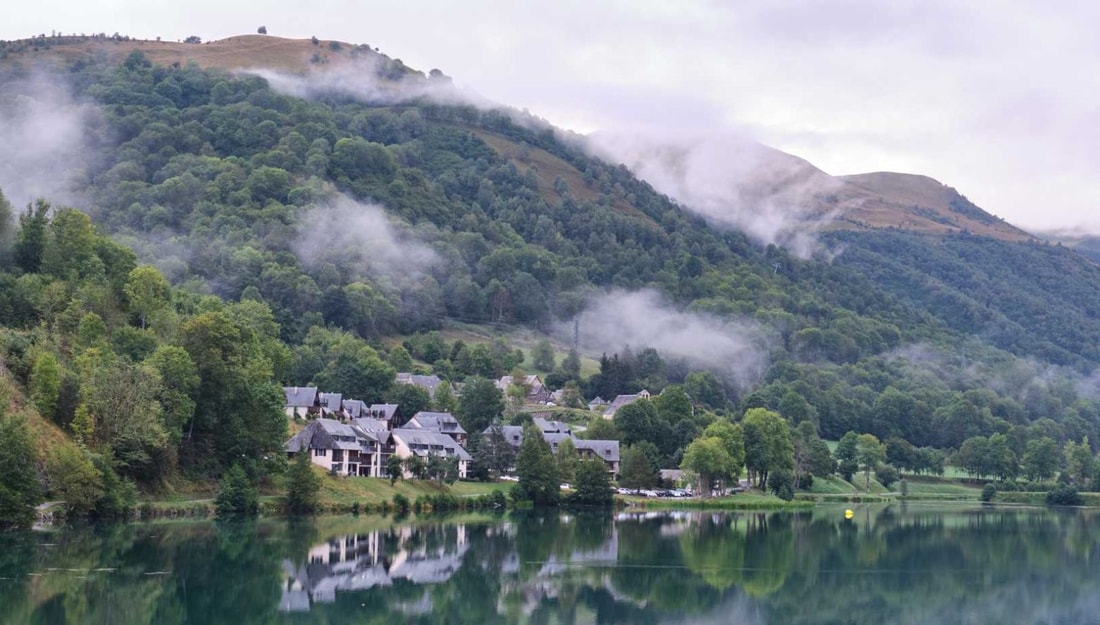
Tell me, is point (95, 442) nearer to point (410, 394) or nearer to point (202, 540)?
point (202, 540)

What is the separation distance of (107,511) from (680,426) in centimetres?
7303

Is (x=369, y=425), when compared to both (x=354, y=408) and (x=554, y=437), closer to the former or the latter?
(x=354, y=408)

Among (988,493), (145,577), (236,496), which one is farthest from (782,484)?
(145,577)

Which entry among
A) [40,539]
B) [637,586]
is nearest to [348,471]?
[40,539]

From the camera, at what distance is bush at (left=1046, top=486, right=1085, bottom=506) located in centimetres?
14938

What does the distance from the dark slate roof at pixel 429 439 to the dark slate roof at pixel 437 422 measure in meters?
8.10

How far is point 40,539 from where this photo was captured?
6038 centimetres

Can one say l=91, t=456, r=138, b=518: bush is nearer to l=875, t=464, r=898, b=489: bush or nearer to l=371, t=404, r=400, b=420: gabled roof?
l=371, t=404, r=400, b=420: gabled roof

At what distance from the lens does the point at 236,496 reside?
81.7m

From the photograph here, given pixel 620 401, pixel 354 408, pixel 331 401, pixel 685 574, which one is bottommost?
pixel 685 574

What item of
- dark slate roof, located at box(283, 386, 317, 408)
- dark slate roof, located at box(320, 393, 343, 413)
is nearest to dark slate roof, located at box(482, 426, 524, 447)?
dark slate roof, located at box(320, 393, 343, 413)

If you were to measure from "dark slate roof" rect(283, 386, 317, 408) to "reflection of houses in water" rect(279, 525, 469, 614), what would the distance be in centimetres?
4682

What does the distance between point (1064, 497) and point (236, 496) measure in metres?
104

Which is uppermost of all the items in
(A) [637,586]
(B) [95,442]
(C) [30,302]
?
(C) [30,302]
